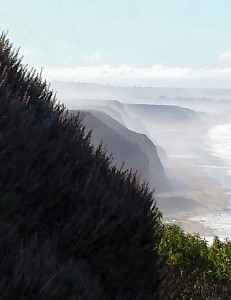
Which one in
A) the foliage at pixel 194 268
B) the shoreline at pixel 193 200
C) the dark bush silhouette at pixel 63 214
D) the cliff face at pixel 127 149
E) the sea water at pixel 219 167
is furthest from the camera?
the cliff face at pixel 127 149

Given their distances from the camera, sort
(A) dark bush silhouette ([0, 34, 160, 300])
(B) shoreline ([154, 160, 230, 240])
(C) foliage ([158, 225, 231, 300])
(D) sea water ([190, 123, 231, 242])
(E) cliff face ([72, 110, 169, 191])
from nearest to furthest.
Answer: (A) dark bush silhouette ([0, 34, 160, 300])
(C) foliage ([158, 225, 231, 300])
(D) sea water ([190, 123, 231, 242])
(B) shoreline ([154, 160, 230, 240])
(E) cliff face ([72, 110, 169, 191])

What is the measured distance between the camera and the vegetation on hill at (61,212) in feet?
15.3

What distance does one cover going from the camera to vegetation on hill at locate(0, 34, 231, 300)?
466 centimetres

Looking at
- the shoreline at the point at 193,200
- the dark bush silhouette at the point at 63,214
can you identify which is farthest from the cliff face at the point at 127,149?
the dark bush silhouette at the point at 63,214

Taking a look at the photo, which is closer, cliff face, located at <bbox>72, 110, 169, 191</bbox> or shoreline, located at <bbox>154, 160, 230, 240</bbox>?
shoreline, located at <bbox>154, 160, 230, 240</bbox>

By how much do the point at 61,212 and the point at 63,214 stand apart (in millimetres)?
31

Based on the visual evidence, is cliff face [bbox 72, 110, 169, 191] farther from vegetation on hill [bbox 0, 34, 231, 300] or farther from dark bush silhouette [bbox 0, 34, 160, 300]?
dark bush silhouette [bbox 0, 34, 160, 300]

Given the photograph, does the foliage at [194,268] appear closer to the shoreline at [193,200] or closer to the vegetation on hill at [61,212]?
the vegetation on hill at [61,212]

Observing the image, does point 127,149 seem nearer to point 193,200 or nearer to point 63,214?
point 193,200

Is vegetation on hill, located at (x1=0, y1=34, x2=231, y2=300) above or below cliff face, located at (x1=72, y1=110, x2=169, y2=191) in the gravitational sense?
below

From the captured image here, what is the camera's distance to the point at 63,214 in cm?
570

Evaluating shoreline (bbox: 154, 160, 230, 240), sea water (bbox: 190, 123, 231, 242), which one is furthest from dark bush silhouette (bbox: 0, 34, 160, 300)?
shoreline (bbox: 154, 160, 230, 240)

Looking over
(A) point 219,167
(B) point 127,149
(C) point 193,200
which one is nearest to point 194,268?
(C) point 193,200

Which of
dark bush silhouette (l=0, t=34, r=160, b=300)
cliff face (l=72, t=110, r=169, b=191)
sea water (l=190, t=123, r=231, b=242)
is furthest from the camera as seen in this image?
cliff face (l=72, t=110, r=169, b=191)
